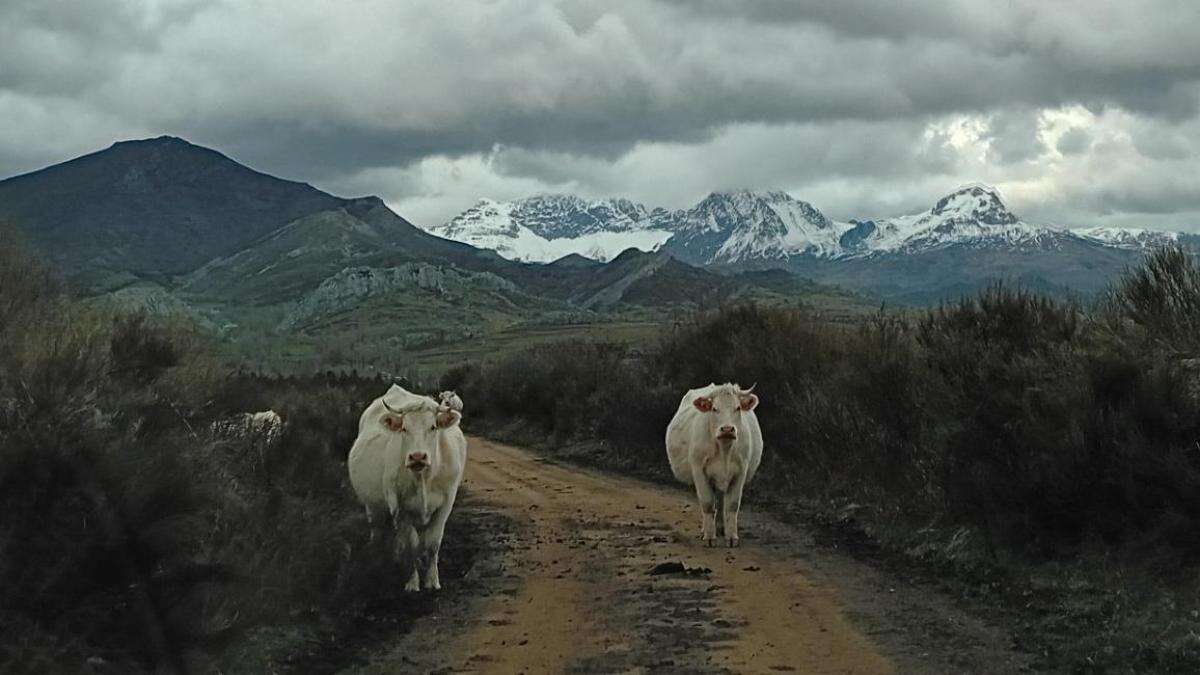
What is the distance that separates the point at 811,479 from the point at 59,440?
14.4 m

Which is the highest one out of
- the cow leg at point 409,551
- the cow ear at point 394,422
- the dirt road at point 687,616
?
the cow ear at point 394,422

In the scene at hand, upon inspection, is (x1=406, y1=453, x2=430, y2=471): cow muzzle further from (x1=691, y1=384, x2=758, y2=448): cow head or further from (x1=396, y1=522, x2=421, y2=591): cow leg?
(x1=691, y1=384, x2=758, y2=448): cow head

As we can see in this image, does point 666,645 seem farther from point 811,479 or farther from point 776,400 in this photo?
point 776,400

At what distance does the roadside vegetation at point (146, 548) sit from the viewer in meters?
6.90

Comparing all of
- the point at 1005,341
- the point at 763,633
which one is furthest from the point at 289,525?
the point at 1005,341

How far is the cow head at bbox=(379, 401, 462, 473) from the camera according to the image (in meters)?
11.9

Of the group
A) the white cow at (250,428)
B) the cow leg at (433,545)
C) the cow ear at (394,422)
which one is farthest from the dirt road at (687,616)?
the white cow at (250,428)

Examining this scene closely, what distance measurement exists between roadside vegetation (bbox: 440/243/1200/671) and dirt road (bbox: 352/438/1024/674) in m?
0.78

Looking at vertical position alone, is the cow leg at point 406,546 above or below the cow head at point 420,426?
below

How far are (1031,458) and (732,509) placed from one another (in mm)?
4433

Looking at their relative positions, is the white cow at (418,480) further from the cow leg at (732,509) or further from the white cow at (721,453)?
the cow leg at (732,509)

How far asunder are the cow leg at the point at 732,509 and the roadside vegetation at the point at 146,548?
5037 mm

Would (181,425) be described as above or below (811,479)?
above

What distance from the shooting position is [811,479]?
19.4m
